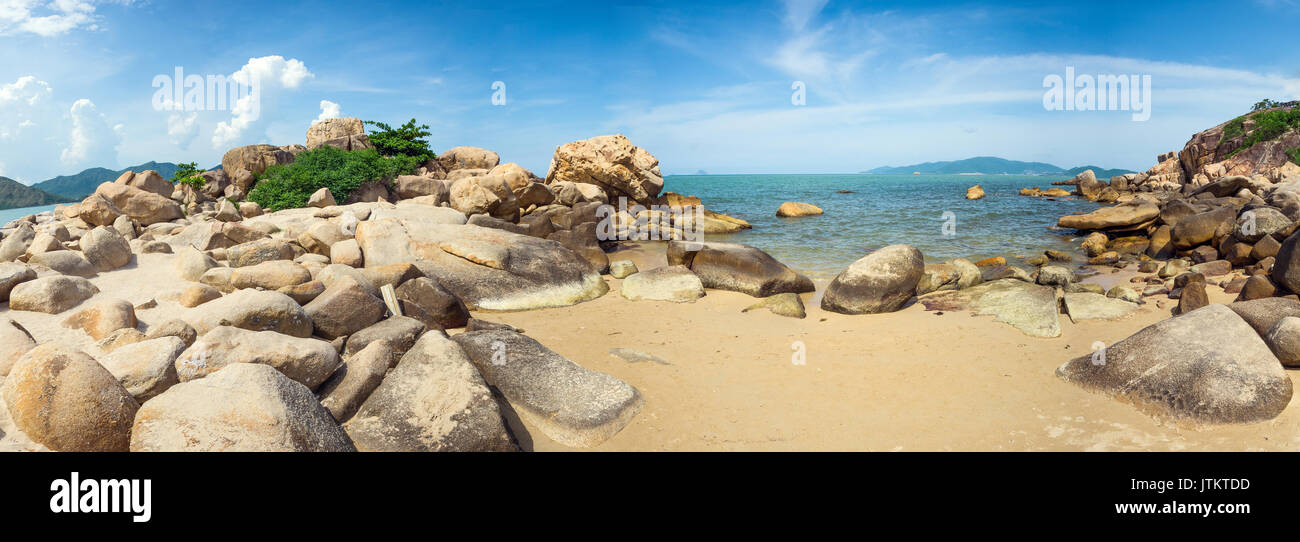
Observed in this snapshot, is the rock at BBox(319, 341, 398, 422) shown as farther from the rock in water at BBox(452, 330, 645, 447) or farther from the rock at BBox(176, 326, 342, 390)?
the rock in water at BBox(452, 330, 645, 447)

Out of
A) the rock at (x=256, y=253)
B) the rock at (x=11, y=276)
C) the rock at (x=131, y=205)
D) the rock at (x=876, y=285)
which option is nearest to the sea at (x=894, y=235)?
the rock at (x=876, y=285)

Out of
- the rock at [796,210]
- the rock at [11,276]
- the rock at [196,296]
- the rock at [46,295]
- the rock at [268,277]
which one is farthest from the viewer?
the rock at [796,210]

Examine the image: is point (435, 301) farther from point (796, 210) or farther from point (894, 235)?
point (796, 210)

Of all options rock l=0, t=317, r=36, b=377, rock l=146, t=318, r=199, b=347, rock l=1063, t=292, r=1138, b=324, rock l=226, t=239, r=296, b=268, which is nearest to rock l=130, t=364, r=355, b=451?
rock l=146, t=318, r=199, b=347

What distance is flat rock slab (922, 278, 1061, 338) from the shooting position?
8.28 metres

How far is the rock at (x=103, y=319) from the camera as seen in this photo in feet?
19.5

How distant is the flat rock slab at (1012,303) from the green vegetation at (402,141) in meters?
22.0

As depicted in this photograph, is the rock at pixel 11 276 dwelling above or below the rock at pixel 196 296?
above

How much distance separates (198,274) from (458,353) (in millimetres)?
5391

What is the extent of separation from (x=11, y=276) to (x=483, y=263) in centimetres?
575

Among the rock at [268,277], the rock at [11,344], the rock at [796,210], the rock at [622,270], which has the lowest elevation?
the rock at [11,344]

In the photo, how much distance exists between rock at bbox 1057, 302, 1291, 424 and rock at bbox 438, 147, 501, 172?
26.0 meters

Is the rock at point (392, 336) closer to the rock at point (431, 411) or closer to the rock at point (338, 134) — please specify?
the rock at point (431, 411)

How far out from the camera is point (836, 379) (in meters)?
6.70
